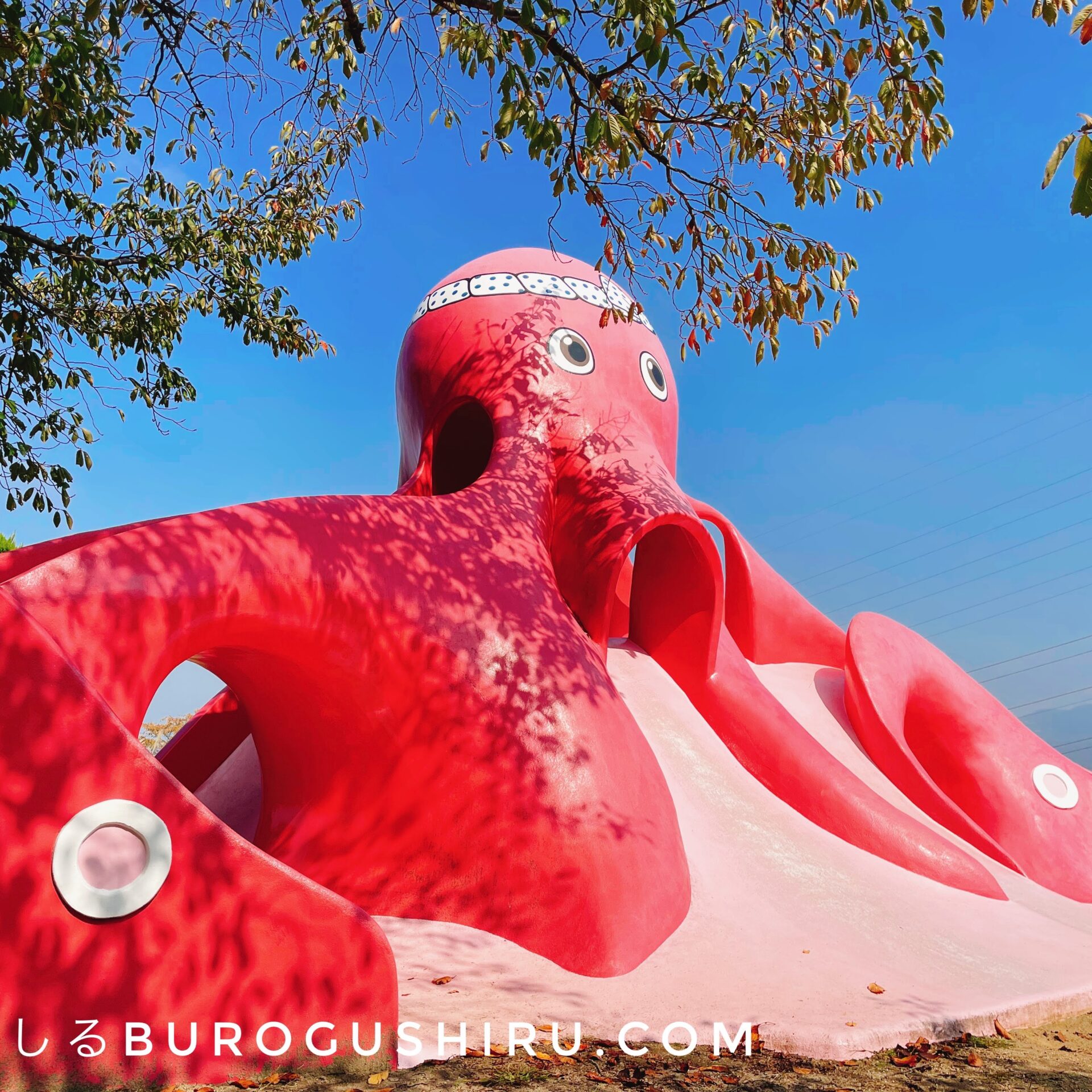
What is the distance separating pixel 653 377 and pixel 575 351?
1.28 metres

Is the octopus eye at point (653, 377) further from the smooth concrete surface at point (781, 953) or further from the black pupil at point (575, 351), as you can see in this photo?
the smooth concrete surface at point (781, 953)

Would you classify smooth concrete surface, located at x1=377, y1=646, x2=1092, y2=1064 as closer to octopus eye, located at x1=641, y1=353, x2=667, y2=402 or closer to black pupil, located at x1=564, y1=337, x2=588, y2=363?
black pupil, located at x1=564, y1=337, x2=588, y2=363

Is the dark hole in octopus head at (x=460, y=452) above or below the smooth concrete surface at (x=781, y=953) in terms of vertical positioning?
above

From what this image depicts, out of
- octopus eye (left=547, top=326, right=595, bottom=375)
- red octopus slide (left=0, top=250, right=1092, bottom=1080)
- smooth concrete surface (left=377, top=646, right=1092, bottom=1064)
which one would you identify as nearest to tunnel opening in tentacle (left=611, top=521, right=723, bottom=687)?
red octopus slide (left=0, top=250, right=1092, bottom=1080)

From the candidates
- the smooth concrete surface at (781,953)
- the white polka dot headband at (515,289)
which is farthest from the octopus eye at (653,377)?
the smooth concrete surface at (781,953)

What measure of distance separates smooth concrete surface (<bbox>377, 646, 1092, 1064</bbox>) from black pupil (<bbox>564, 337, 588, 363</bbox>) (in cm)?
370

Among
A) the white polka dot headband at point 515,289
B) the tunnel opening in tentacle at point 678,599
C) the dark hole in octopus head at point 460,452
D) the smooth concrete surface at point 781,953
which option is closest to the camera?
the smooth concrete surface at point 781,953

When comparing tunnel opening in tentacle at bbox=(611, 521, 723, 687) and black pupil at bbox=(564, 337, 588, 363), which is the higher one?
black pupil at bbox=(564, 337, 588, 363)

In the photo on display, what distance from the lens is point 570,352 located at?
9273 mm

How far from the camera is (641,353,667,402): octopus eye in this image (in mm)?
9953

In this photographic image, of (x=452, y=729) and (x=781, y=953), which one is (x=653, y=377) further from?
(x=781, y=953)

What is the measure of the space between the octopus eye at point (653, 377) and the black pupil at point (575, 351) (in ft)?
2.90

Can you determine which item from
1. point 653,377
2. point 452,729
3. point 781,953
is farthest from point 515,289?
point 781,953

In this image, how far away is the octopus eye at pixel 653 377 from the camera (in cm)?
995
